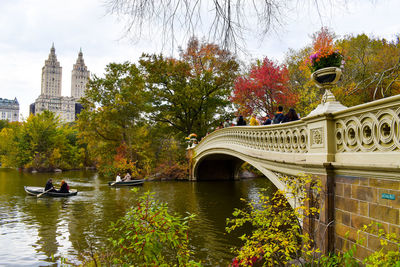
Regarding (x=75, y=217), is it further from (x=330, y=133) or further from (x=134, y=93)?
(x=134, y=93)

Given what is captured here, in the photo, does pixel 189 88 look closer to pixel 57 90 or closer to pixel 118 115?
pixel 118 115

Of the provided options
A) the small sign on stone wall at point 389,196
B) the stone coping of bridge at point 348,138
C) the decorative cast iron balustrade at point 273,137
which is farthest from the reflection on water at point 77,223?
the small sign on stone wall at point 389,196

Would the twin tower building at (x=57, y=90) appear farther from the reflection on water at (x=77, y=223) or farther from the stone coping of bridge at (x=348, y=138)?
the stone coping of bridge at (x=348, y=138)

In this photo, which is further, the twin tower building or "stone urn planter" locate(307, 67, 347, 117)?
the twin tower building

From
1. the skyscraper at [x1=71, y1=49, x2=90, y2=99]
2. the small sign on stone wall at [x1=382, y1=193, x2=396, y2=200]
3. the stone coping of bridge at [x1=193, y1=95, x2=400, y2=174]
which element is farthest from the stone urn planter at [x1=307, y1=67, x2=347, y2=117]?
the skyscraper at [x1=71, y1=49, x2=90, y2=99]

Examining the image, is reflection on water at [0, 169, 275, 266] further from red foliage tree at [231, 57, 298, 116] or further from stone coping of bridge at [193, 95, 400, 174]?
red foliage tree at [231, 57, 298, 116]

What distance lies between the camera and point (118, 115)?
98.4 feet

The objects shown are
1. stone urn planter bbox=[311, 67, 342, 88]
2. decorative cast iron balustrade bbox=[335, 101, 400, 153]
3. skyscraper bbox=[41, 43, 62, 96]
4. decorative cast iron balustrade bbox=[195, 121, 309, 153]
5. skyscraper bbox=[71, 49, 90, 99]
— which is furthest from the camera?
skyscraper bbox=[71, 49, 90, 99]

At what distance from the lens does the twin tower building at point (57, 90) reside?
12975 centimetres

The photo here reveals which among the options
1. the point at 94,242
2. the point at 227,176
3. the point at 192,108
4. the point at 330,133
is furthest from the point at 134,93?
the point at 330,133

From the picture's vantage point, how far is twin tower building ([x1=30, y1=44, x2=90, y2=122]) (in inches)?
5108

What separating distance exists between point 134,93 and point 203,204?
19049 millimetres

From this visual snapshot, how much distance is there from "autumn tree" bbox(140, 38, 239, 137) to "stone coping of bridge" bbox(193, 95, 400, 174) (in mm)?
19891

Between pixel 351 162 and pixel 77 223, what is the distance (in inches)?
377
